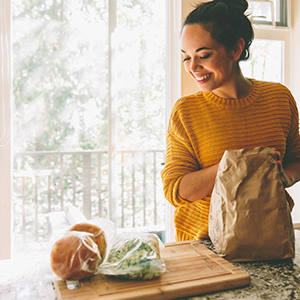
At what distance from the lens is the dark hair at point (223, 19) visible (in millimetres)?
880

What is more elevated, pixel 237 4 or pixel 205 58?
pixel 237 4

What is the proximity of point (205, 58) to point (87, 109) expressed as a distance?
4.18ft

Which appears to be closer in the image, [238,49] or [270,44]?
[238,49]

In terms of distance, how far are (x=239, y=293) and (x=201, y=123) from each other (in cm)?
50

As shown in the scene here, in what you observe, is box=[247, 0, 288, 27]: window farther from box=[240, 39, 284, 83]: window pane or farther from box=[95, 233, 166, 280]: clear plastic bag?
box=[95, 233, 166, 280]: clear plastic bag

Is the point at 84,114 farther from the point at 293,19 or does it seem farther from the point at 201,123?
the point at 293,19

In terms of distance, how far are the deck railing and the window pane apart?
0.96m

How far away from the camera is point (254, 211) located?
70cm

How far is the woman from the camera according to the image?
0.88 m

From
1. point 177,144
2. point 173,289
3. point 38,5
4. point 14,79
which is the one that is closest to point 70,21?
point 38,5

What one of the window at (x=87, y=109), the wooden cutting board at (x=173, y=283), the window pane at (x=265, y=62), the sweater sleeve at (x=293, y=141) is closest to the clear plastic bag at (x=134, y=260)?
the wooden cutting board at (x=173, y=283)

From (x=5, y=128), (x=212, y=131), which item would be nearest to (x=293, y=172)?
(x=212, y=131)

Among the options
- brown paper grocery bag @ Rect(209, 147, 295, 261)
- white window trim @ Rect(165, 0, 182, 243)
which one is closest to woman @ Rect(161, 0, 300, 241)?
brown paper grocery bag @ Rect(209, 147, 295, 261)

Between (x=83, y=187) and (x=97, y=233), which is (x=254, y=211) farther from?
(x=83, y=187)
